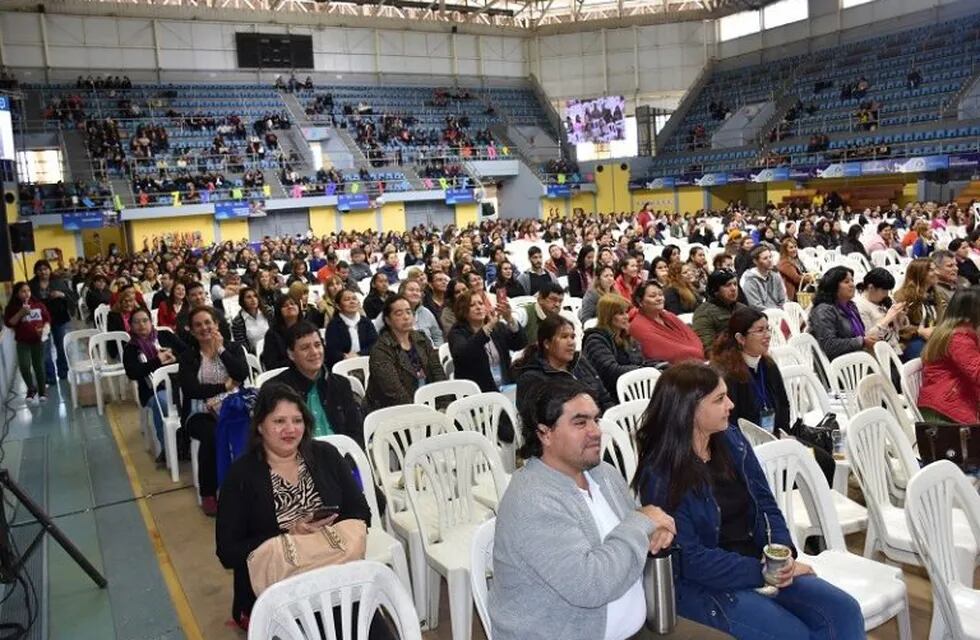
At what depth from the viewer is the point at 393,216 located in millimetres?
27203

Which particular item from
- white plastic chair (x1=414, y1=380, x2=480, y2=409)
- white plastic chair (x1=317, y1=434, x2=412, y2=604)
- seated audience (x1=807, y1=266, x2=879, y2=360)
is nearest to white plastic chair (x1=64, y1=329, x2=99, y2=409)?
white plastic chair (x1=414, y1=380, x2=480, y2=409)

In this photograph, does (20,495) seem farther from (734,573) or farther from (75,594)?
(734,573)

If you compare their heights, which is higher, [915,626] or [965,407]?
[965,407]

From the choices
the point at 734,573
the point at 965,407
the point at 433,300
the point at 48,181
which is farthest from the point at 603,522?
the point at 48,181

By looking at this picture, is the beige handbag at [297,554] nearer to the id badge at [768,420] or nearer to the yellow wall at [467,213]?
the id badge at [768,420]

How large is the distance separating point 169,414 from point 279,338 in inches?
38.8

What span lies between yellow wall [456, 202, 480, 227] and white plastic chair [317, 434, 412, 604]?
2544cm

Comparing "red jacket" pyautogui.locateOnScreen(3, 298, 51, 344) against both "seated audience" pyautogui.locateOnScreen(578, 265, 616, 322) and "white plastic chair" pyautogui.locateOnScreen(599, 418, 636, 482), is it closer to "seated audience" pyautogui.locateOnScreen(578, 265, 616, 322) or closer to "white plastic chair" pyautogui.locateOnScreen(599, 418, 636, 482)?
"seated audience" pyautogui.locateOnScreen(578, 265, 616, 322)

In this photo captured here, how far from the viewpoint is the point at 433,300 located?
7.32 metres

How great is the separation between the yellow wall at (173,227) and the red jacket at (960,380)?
22.2 meters

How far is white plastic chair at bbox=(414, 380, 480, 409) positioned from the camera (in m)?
4.66

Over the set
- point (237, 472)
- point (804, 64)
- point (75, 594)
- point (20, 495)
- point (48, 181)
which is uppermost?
point (804, 64)

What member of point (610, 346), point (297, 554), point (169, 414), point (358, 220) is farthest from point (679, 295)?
point (358, 220)

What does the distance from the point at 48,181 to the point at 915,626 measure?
84.2 ft
